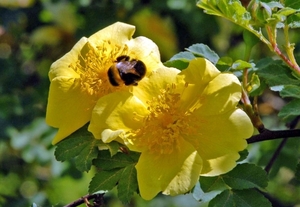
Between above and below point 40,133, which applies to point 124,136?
above

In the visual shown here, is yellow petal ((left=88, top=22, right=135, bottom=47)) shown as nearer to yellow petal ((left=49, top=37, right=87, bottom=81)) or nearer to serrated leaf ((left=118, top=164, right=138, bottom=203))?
yellow petal ((left=49, top=37, right=87, bottom=81))

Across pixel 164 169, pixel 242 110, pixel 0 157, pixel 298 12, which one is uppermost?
pixel 298 12

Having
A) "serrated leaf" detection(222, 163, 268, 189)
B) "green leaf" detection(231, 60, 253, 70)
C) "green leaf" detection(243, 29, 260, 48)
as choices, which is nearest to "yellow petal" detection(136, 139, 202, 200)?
"serrated leaf" detection(222, 163, 268, 189)

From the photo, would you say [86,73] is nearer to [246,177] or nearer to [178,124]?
[178,124]

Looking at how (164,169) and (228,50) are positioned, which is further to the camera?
(228,50)

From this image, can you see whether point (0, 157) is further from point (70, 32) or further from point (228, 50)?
point (228, 50)

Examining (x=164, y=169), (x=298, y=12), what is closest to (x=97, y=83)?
(x=164, y=169)

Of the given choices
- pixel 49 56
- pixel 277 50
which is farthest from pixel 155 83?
pixel 49 56
